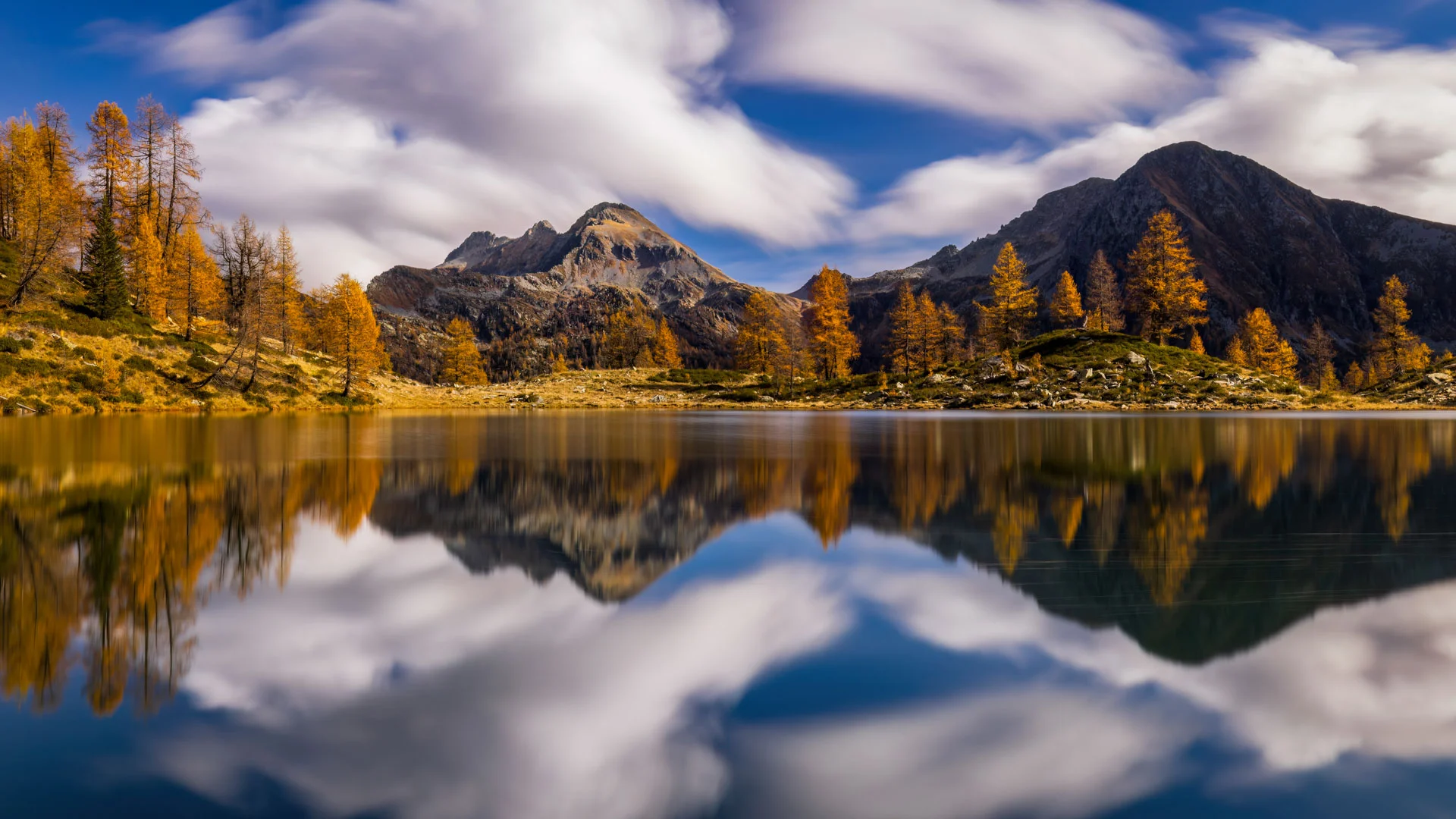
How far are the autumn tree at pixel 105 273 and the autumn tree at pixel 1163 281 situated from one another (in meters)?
94.1

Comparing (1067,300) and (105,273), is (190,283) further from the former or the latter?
(1067,300)

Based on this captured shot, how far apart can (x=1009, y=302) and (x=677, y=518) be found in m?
77.0

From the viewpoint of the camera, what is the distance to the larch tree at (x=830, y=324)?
91.8 metres

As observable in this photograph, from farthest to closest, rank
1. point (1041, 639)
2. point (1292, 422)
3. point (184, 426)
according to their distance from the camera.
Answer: point (1292, 422) → point (184, 426) → point (1041, 639)

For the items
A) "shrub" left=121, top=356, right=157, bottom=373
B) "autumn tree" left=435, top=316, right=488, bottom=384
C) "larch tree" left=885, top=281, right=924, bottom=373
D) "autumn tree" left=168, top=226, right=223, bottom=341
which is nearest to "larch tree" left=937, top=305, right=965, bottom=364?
"larch tree" left=885, top=281, right=924, bottom=373

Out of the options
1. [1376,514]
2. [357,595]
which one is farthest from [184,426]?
[1376,514]

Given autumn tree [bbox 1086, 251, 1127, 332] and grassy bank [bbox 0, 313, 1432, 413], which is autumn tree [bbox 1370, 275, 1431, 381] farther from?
autumn tree [bbox 1086, 251, 1127, 332]

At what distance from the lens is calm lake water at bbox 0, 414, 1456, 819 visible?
13.7 feet

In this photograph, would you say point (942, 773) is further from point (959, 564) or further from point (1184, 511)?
point (1184, 511)

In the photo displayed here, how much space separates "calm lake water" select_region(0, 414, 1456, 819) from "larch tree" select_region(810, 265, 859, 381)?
7923 cm

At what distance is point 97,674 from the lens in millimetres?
5605

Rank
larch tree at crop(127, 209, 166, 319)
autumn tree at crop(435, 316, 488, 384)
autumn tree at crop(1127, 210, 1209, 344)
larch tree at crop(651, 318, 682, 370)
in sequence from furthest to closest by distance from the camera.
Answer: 1. larch tree at crop(651, 318, 682, 370)
2. autumn tree at crop(435, 316, 488, 384)
3. autumn tree at crop(1127, 210, 1209, 344)
4. larch tree at crop(127, 209, 166, 319)

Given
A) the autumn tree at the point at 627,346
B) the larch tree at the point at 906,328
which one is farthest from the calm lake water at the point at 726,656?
the autumn tree at the point at 627,346

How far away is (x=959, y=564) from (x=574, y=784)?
21.3 feet
